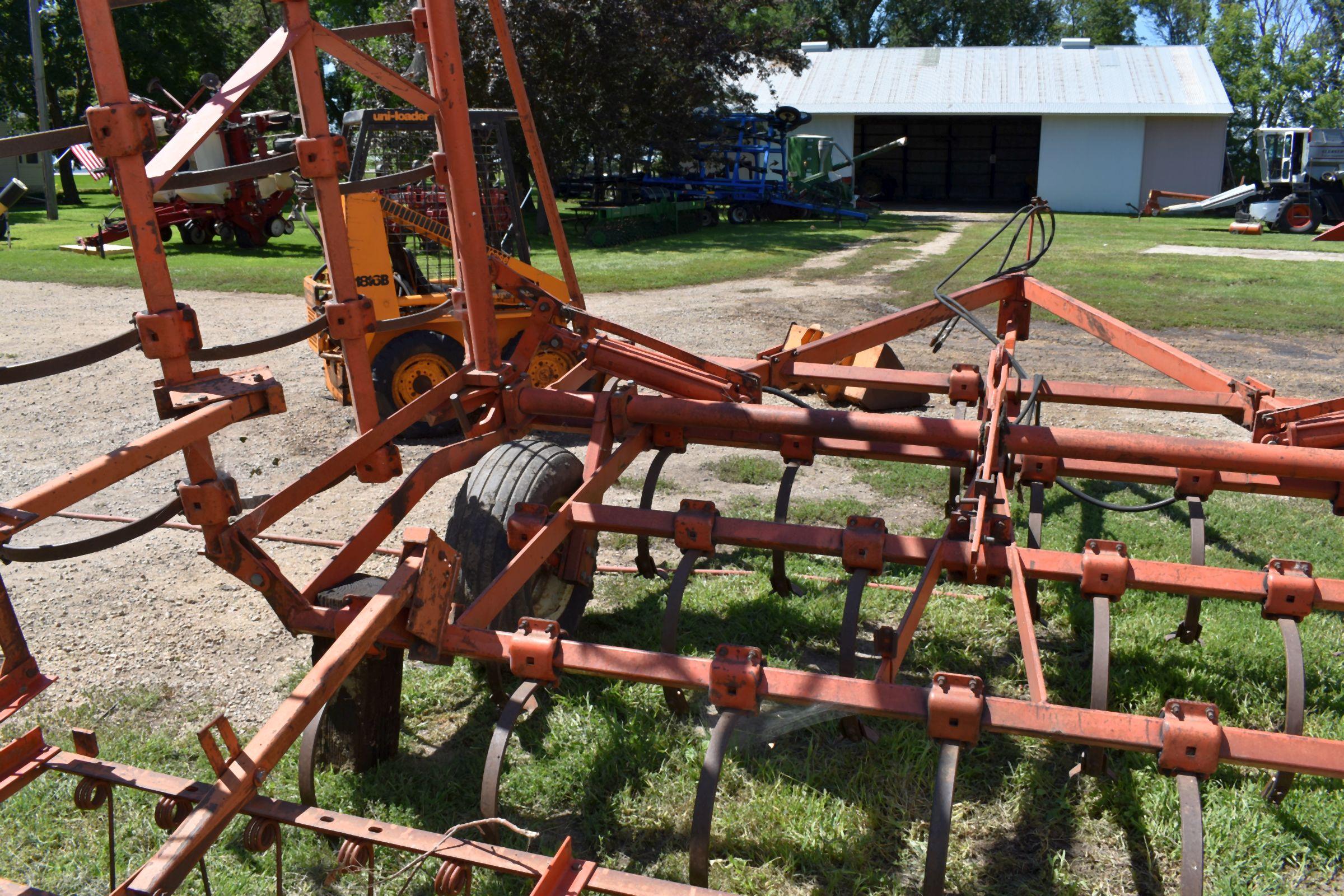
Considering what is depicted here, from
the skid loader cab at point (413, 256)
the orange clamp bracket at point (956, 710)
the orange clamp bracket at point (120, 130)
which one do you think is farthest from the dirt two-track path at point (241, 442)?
the orange clamp bracket at point (956, 710)

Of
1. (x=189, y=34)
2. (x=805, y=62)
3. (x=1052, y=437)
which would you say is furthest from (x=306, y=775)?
(x=189, y=34)

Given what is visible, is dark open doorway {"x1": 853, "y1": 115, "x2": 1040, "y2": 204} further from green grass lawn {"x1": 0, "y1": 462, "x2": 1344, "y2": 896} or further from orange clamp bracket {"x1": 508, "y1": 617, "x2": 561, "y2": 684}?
orange clamp bracket {"x1": 508, "y1": 617, "x2": 561, "y2": 684}

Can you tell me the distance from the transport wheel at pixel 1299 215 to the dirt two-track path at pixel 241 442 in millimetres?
13625

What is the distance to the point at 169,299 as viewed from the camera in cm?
273

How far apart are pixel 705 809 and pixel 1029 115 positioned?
31.5 metres

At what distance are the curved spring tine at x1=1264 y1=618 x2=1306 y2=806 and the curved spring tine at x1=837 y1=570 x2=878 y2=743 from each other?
1.26m

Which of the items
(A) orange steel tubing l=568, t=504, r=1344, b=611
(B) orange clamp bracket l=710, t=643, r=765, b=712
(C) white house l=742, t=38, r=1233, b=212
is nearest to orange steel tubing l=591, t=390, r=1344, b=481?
(A) orange steel tubing l=568, t=504, r=1344, b=611

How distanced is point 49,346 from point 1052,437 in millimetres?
10226

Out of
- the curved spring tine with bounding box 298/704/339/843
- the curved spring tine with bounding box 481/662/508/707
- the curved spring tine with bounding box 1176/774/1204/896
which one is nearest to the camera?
the curved spring tine with bounding box 1176/774/1204/896

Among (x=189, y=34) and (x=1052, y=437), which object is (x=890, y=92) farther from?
(x=1052, y=437)

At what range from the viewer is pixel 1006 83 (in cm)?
3222

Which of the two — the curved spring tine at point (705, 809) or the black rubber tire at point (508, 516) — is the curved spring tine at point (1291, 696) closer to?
the curved spring tine at point (705, 809)

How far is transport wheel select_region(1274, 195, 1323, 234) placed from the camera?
22.5 m

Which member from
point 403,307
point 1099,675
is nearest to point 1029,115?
point 403,307
